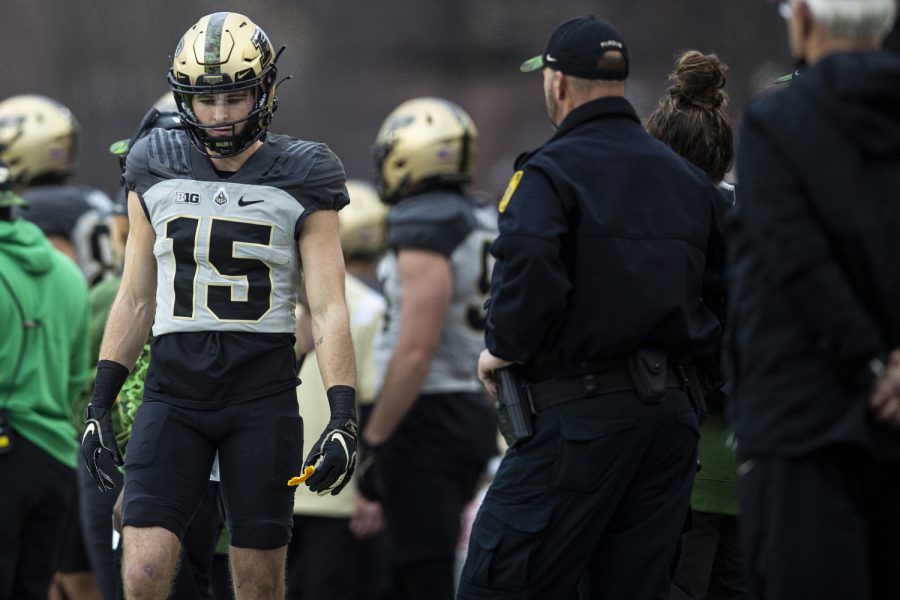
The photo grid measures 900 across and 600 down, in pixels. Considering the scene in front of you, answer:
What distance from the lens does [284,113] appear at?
38.6 ft

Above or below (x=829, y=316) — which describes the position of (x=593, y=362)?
below

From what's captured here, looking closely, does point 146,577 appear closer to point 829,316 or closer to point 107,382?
point 107,382

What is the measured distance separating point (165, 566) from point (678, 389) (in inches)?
55.9

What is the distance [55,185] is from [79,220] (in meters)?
0.60

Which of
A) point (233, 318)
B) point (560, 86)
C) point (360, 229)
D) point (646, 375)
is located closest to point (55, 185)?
point (360, 229)

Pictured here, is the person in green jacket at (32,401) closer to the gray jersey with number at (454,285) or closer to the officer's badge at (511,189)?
the gray jersey with number at (454,285)

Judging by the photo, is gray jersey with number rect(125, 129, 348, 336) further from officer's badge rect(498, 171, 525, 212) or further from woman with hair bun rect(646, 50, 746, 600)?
woman with hair bun rect(646, 50, 746, 600)

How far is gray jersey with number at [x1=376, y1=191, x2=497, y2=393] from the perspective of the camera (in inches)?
253

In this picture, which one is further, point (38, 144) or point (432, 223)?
point (38, 144)

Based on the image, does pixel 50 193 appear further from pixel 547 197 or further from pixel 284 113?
pixel 284 113

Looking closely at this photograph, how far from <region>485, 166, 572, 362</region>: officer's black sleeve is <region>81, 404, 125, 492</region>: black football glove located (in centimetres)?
109

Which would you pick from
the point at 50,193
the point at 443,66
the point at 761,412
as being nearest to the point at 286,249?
the point at 761,412

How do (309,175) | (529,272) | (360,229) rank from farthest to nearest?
1. (360,229)
2. (309,175)
3. (529,272)

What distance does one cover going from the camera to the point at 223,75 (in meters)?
4.44
